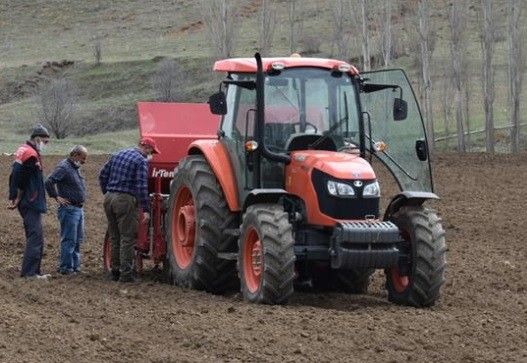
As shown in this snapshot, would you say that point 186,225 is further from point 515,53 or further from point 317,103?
point 515,53

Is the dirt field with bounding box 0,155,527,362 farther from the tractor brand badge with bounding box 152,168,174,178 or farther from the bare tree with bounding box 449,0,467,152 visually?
the bare tree with bounding box 449,0,467,152

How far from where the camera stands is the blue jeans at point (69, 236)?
12711 mm

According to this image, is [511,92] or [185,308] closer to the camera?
[185,308]

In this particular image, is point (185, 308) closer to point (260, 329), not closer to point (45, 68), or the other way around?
point (260, 329)

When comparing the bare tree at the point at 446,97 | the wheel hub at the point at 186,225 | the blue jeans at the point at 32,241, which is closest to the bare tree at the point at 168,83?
the bare tree at the point at 446,97

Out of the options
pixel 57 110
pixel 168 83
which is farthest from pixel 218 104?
pixel 168 83

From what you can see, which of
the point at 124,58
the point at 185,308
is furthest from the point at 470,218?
the point at 124,58

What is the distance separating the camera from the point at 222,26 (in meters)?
40.8

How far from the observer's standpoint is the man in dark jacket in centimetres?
1271

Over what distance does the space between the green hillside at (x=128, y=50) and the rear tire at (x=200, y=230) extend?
22362 mm

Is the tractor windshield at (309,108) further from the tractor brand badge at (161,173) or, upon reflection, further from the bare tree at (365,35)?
the bare tree at (365,35)

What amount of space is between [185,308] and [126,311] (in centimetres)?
52

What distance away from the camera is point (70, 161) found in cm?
1282

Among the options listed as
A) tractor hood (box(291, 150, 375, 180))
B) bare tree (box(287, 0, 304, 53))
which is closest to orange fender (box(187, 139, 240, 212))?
tractor hood (box(291, 150, 375, 180))
